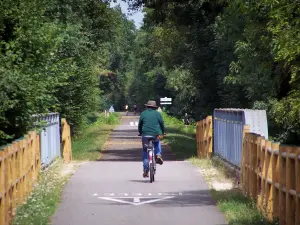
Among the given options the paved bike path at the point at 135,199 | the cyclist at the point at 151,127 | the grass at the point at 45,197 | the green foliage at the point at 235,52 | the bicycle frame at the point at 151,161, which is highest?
the green foliage at the point at 235,52

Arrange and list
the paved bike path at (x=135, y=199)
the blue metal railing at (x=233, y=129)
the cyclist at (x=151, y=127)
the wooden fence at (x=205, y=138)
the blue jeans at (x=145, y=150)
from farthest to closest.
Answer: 1. the wooden fence at (x=205, y=138)
2. the cyclist at (x=151, y=127)
3. the blue jeans at (x=145, y=150)
4. the blue metal railing at (x=233, y=129)
5. the paved bike path at (x=135, y=199)

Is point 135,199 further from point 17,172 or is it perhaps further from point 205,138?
point 205,138

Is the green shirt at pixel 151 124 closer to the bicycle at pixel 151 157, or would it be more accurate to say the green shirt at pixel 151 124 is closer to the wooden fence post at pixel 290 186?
the bicycle at pixel 151 157

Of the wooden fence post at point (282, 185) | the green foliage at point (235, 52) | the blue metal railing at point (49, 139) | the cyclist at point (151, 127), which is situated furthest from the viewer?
the blue metal railing at point (49, 139)

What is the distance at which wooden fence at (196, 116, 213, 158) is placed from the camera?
2679 centimetres

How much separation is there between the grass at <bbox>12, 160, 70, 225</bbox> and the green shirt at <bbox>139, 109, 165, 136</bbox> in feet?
6.72

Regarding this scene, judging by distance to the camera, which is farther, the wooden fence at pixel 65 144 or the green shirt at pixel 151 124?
the wooden fence at pixel 65 144

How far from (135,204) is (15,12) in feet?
19.1

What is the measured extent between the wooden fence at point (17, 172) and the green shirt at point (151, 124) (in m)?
2.41

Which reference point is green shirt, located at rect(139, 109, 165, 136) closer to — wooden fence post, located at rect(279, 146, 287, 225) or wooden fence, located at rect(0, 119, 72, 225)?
wooden fence, located at rect(0, 119, 72, 225)

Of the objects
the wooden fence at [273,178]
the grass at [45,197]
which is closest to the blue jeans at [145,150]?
the grass at [45,197]

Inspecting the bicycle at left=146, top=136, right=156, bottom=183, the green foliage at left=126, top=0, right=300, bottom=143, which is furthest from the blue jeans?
the green foliage at left=126, top=0, right=300, bottom=143

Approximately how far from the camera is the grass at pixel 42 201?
489 inches

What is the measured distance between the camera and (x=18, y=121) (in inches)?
674
